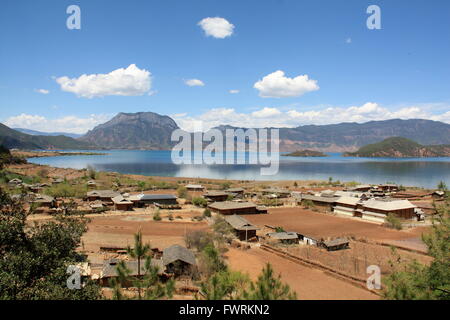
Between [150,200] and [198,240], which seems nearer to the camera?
[198,240]

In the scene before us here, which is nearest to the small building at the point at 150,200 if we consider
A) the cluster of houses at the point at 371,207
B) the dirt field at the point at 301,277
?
the dirt field at the point at 301,277

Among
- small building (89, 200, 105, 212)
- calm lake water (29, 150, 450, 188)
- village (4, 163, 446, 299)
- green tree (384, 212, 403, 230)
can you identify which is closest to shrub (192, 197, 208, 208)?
village (4, 163, 446, 299)

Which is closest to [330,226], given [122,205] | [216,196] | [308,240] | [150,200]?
[308,240]

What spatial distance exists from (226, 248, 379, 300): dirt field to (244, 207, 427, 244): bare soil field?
31.1 ft

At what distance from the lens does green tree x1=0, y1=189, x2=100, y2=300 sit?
11.1 meters

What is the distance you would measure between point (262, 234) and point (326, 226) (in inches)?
337

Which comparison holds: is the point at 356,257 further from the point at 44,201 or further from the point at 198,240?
the point at 44,201

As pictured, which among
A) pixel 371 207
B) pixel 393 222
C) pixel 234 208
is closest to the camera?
pixel 393 222

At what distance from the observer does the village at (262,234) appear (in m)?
17.3

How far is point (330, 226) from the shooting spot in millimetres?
33781
